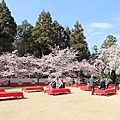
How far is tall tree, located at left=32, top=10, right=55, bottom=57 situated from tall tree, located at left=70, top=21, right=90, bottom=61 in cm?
455

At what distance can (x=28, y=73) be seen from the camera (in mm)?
30531

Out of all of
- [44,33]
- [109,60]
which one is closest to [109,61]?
[109,60]

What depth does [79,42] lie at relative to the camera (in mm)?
37125

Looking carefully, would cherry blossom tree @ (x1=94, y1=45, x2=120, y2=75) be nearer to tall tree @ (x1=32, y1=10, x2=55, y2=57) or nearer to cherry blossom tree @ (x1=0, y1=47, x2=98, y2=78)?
cherry blossom tree @ (x1=0, y1=47, x2=98, y2=78)

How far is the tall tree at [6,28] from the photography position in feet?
100

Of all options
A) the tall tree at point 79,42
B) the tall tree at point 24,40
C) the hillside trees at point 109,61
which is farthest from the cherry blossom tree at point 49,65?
the tall tree at point 24,40

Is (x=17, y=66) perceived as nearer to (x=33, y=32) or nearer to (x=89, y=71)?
(x=33, y=32)

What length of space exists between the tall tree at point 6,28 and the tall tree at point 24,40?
16.1 feet

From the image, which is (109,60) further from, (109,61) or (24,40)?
(24,40)

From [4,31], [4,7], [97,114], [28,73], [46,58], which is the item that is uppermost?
[4,7]

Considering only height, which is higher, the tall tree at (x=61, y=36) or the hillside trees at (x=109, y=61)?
the tall tree at (x=61, y=36)

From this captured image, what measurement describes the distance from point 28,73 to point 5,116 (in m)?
21.8

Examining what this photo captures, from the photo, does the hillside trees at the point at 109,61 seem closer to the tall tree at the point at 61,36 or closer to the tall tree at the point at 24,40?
the tall tree at the point at 61,36

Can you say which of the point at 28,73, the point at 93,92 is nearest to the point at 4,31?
the point at 28,73
